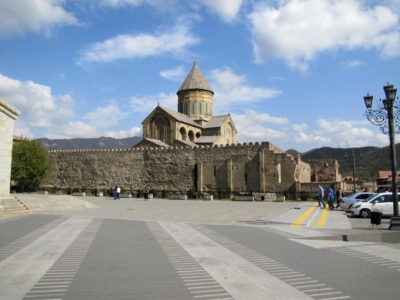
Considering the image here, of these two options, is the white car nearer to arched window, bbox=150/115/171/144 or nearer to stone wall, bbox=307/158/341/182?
stone wall, bbox=307/158/341/182

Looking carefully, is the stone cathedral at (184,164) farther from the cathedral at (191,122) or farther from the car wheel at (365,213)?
the car wheel at (365,213)

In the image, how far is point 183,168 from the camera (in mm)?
35031

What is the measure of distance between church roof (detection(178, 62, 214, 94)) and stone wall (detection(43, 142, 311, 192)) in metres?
16.9

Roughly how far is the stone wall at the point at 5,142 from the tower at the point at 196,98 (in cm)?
3420

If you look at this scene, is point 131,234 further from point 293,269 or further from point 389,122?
point 389,122

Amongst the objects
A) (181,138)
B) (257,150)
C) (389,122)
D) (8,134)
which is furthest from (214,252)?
(181,138)

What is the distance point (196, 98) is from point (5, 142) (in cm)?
3583

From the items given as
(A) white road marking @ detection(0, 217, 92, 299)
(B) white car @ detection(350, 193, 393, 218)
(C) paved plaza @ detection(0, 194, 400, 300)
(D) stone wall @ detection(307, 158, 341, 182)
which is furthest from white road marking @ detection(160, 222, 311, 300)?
(D) stone wall @ detection(307, 158, 341, 182)

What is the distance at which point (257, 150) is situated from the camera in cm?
3192

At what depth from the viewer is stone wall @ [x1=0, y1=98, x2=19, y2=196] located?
639 inches

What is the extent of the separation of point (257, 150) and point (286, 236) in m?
22.8

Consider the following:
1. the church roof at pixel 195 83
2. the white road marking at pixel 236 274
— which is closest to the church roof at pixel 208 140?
the church roof at pixel 195 83

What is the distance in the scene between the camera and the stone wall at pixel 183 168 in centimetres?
3109

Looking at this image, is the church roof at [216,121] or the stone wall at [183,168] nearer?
the stone wall at [183,168]
